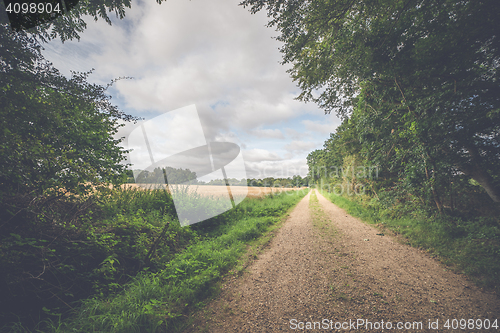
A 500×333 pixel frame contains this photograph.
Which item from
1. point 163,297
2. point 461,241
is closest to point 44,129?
point 163,297

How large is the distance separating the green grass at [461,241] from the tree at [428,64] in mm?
1430

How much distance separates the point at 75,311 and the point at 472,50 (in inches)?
425

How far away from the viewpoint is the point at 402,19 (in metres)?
4.97

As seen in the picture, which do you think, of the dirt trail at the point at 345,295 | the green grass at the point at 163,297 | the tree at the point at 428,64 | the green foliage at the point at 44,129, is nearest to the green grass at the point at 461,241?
the dirt trail at the point at 345,295

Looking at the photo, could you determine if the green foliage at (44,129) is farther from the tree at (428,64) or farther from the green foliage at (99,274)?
the tree at (428,64)

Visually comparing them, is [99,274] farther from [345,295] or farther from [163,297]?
[345,295]

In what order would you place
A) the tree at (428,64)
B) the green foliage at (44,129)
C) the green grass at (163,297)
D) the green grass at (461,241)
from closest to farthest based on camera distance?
the green grass at (163,297)
the green foliage at (44,129)
the green grass at (461,241)
the tree at (428,64)

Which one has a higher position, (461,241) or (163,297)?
(163,297)

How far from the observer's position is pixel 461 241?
4.62 meters

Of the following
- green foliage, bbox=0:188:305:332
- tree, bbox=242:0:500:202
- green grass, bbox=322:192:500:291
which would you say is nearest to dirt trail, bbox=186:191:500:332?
green grass, bbox=322:192:500:291

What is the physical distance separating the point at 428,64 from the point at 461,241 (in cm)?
527

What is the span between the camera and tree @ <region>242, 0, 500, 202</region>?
451cm

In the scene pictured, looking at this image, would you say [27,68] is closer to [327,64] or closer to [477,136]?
[327,64]

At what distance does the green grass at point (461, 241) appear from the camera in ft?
11.4
